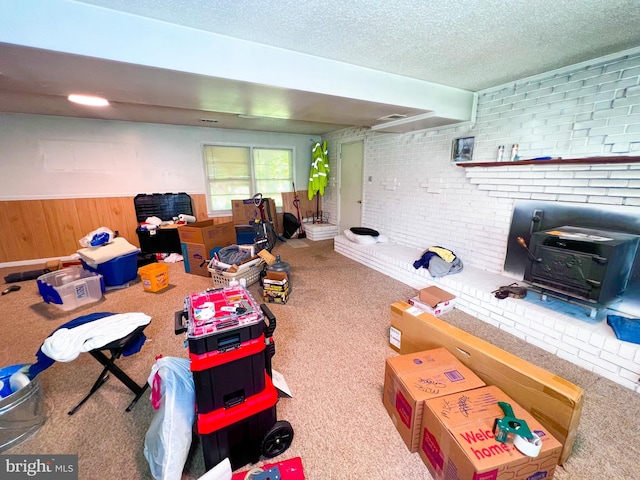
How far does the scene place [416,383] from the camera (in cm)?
136

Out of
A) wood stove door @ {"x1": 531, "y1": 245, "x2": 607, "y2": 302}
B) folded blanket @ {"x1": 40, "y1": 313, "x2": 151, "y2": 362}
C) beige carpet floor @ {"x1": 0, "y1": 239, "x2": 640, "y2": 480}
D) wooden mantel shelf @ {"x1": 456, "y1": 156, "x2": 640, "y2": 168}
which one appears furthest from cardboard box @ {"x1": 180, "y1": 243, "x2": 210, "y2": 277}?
wood stove door @ {"x1": 531, "y1": 245, "x2": 607, "y2": 302}

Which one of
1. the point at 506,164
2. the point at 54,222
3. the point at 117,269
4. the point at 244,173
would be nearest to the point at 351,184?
the point at 244,173

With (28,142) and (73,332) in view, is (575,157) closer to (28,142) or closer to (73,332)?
(73,332)

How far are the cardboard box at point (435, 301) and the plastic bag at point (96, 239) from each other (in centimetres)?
380

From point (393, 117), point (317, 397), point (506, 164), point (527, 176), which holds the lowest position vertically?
point (317, 397)

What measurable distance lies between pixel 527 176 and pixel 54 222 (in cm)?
656

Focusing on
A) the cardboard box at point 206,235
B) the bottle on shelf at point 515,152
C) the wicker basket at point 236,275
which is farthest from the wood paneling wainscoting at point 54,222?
the bottle on shelf at point 515,152

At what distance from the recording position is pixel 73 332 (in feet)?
4.48

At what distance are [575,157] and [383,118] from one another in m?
1.89

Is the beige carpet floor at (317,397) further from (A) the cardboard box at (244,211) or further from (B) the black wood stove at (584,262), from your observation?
(A) the cardboard box at (244,211)

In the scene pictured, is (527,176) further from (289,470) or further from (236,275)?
(236,275)

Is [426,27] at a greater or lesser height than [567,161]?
greater

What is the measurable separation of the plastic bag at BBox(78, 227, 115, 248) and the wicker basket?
1444 millimetres

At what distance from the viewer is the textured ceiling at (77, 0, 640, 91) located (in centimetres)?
147
